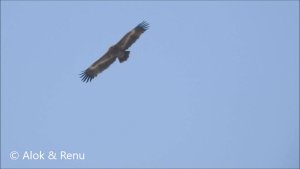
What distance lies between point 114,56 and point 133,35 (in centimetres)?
148

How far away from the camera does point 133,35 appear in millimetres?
30766

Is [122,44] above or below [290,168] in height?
below

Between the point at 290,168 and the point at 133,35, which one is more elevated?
the point at 290,168

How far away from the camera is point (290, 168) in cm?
11706

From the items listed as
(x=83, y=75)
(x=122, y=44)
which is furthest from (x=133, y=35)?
(x=83, y=75)

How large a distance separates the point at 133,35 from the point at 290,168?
9125 cm

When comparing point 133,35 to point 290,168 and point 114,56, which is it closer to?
point 114,56

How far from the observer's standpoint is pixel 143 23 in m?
30.9

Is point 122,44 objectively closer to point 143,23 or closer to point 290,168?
point 143,23

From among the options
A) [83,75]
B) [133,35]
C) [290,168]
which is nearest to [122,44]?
[133,35]

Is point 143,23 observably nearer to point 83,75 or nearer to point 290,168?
point 83,75

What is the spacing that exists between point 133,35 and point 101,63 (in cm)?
249

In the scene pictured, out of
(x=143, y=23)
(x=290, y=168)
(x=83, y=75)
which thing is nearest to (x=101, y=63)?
(x=83, y=75)

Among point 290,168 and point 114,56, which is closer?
point 114,56
